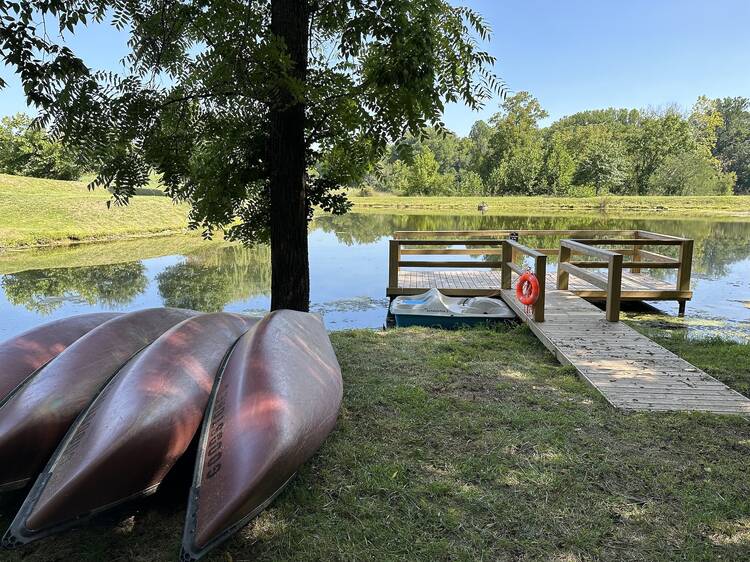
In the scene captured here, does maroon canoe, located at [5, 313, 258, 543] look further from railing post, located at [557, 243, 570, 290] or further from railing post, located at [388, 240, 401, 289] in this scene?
railing post, located at [557, 243, 570, 290]

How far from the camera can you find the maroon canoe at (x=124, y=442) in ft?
6.09

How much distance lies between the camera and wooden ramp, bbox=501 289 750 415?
354cm

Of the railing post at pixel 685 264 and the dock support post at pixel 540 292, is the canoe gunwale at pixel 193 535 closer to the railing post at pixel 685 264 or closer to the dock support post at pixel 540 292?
the dock support post at pixel 540 292

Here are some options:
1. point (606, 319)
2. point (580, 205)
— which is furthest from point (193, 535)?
point (580, 205)

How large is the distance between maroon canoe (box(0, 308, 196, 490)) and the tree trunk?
176cm

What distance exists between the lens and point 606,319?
234 inches

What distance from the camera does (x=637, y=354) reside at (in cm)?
471

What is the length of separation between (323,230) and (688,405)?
61.3ft

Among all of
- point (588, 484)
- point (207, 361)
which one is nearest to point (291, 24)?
point (207, 361)

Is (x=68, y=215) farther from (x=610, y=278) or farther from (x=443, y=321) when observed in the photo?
(x=610, y=278)

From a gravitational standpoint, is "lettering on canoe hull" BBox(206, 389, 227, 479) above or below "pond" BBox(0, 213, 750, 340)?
above

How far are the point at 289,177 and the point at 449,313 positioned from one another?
10.5 ft

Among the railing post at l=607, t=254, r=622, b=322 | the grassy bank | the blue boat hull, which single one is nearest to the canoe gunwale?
the blue boat hull

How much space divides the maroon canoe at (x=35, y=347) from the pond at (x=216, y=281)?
4325mm
